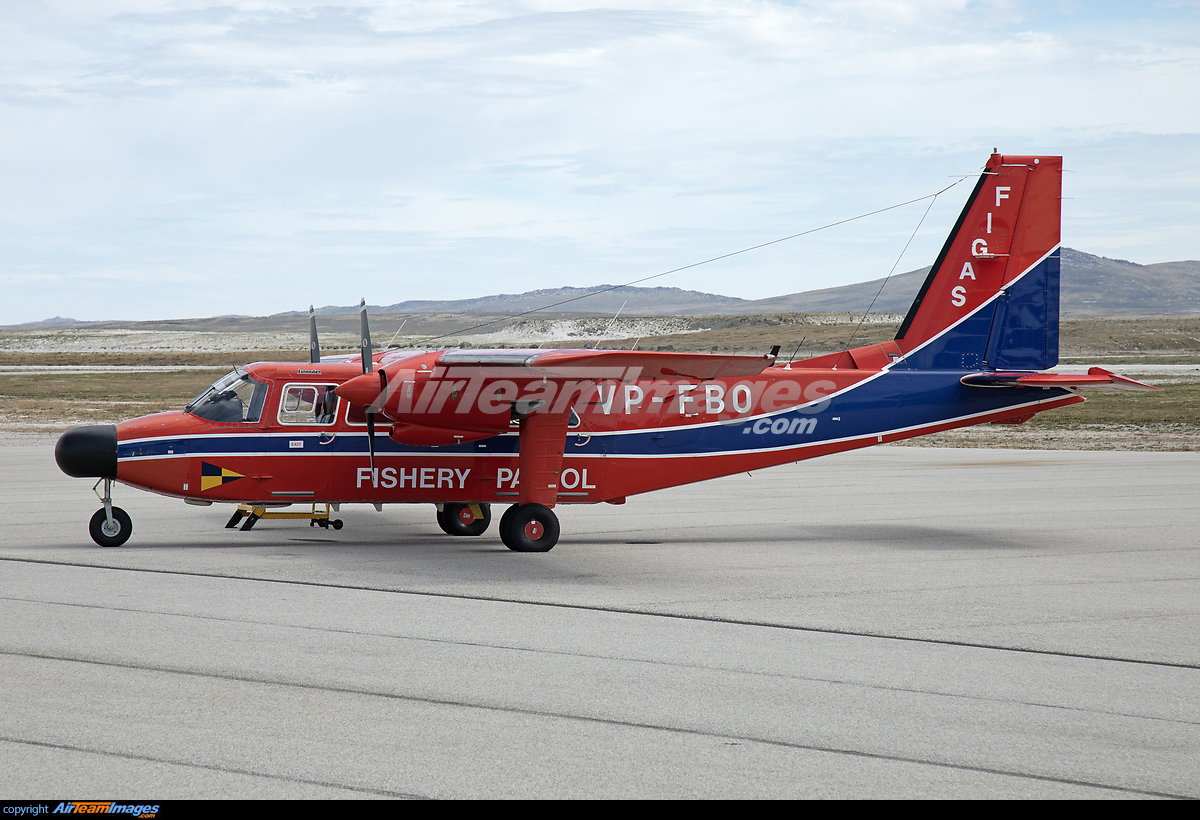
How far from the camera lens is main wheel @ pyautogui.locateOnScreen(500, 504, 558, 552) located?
43.2ft

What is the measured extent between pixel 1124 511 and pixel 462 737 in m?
14.6

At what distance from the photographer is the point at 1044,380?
14.5 m

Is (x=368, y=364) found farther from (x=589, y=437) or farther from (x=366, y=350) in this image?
(x=589, y=437)

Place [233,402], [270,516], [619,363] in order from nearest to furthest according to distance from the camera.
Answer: [619,363] < [233,402] < [270,516]

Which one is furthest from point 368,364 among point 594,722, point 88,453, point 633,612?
point 594,722

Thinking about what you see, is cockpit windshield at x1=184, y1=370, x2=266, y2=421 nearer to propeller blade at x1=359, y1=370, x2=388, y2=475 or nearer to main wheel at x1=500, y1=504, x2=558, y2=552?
propeller blade at x1=359, y1=370, x2=388, y2=475

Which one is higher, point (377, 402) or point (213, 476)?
point (377, 402)

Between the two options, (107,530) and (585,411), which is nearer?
(107,530)

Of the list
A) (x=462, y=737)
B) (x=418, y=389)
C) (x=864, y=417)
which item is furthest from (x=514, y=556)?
(x=462, y=737)

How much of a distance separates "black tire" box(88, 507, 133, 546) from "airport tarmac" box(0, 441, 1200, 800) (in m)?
0.26

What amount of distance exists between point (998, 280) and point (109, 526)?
45.7 ft

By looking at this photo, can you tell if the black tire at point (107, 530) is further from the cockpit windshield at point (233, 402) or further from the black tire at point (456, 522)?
the black tire at point (456, 522)

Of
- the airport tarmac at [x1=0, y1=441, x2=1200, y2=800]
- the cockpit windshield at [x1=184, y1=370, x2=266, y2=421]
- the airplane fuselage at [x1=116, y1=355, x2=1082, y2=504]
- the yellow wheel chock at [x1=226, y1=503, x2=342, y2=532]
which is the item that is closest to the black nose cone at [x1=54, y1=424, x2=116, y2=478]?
the airplane fuselage at [x1=116, y1=355, x2=1082, y2=504]
